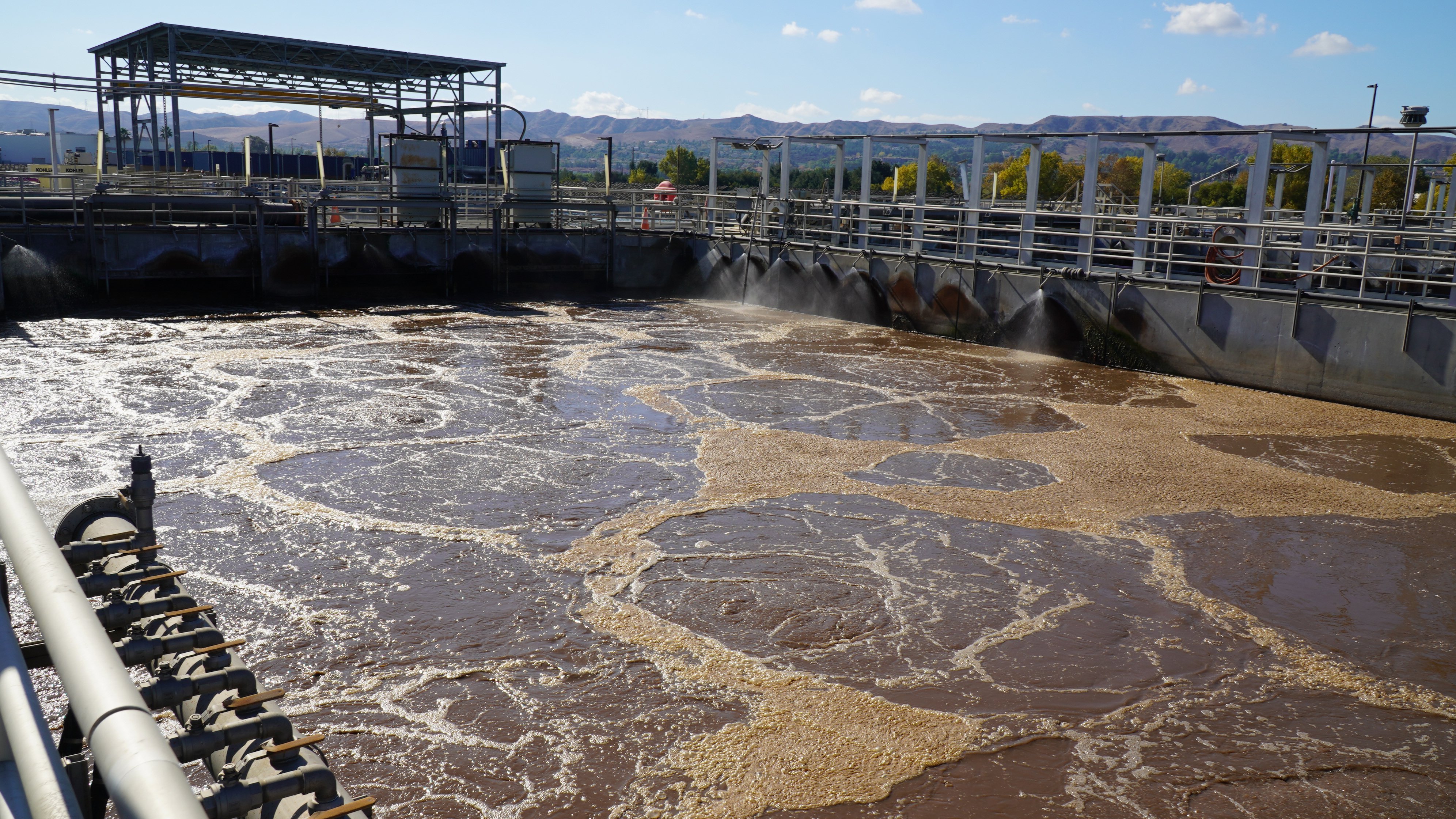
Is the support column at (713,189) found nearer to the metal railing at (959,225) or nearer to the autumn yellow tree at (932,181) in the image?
the metal railing at (959,225)

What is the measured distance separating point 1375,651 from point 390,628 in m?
6.88

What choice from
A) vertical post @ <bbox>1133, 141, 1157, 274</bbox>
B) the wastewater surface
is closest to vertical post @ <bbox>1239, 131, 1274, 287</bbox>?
vertical post @ <bbox>1133, 141, 1157, 274</bbox>

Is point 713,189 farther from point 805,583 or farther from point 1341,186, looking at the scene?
point 805,583

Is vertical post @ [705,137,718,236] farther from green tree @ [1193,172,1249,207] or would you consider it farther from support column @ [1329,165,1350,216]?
green tree @ [1193,172,1249,207]

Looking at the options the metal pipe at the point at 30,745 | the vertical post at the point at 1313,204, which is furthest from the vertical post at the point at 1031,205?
the metal pipe at the point at 30,745

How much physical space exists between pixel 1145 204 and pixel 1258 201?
5.99ft

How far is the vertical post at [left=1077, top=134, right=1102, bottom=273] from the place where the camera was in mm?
18625

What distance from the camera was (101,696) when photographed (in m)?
1.49

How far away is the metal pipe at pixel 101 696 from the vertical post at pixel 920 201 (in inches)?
823

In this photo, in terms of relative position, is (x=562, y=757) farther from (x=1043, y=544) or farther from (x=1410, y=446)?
(x=1410, y=446)

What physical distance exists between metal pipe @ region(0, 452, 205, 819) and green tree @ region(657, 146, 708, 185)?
382ft

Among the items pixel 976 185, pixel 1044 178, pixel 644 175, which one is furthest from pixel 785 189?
pixel 644 175

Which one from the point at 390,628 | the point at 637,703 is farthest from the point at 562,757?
the point at 390,628

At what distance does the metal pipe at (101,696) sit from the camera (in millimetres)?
1361
